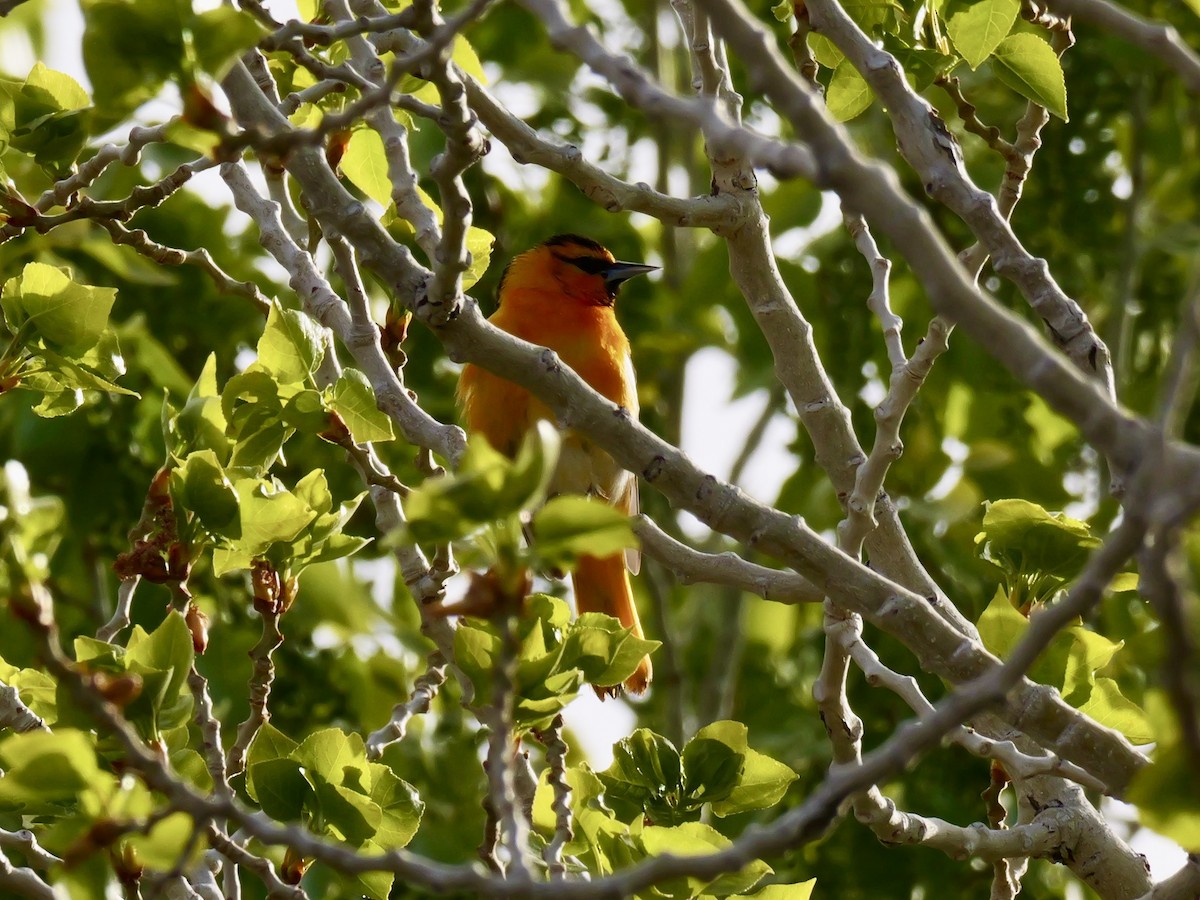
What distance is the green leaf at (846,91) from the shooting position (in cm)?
282

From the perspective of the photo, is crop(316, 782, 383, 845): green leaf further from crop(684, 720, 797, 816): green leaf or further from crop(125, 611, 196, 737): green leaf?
crop(684, 720, 797, 816): green leaf

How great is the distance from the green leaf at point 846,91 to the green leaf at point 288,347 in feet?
3.33

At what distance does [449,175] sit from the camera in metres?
2.03

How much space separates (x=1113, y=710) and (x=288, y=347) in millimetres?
1501

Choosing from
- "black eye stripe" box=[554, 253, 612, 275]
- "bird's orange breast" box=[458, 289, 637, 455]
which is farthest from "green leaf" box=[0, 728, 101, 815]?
"black eye stripe" box=[554, 253, 612, 275]

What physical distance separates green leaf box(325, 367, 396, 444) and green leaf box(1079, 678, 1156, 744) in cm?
125

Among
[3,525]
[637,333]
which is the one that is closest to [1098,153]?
[637,333]

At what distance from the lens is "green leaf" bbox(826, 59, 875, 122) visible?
2.82m

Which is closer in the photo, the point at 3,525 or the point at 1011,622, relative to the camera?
the point at 3,525

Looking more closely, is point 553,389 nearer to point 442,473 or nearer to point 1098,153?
point 442,473

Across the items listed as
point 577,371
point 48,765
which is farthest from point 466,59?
point 577,371

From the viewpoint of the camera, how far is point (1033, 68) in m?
2.57

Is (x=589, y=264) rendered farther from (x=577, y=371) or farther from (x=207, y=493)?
(x=207, y=493)

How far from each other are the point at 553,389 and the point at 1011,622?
0.83 metres
